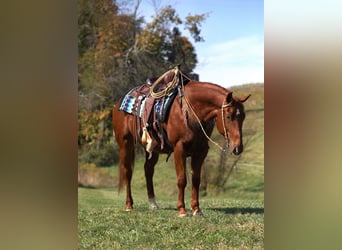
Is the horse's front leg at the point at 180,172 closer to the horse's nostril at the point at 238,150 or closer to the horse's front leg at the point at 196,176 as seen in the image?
the horse's front leg at the point at 196,176

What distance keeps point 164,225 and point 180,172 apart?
1.16ft

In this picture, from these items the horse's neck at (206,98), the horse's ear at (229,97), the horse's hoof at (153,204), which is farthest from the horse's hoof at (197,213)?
the horse's ear at (229,97)

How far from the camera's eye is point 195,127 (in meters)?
3.34

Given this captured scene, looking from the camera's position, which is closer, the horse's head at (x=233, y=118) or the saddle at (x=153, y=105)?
the horse's head at (x=233, y=118)

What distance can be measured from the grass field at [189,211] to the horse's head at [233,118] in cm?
5

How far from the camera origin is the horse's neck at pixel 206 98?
329 cm

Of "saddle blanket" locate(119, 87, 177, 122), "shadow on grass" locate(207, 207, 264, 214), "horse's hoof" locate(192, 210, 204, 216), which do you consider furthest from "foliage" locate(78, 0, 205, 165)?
"shadow on grass" locate(207, 207, 264, 214)

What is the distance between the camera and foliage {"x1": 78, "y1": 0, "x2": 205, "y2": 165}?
11.1ft

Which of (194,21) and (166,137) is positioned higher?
(194,21)

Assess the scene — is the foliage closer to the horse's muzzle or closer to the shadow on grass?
the horse's muzzle

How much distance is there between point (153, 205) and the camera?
344 centimetres
